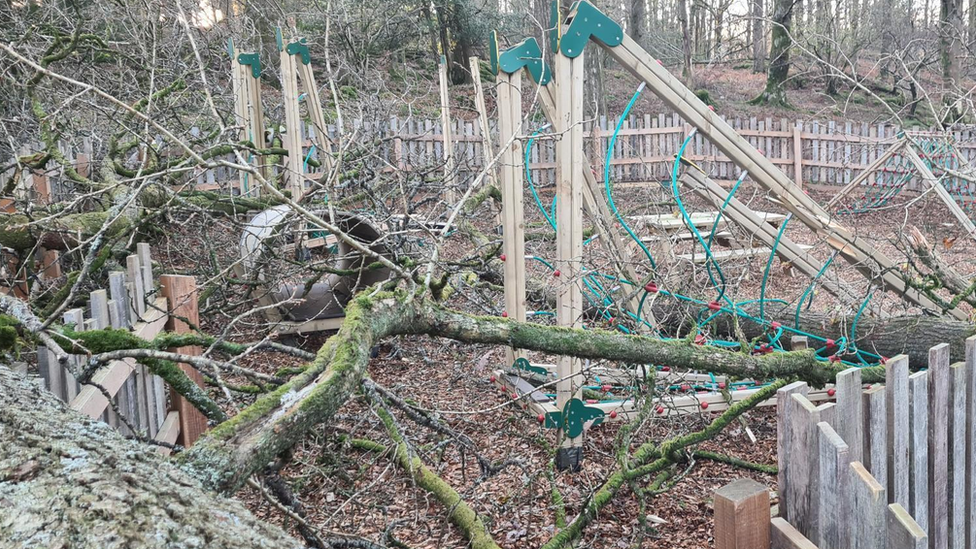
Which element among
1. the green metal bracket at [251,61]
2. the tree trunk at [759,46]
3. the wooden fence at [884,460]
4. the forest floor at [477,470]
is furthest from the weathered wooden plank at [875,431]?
the tree trunk at [759,46]

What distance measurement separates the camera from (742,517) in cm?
202

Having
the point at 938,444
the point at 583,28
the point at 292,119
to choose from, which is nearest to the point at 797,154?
the point at 292,119

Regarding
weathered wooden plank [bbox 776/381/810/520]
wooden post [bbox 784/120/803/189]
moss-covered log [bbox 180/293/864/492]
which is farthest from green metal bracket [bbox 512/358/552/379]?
wooden post [bbox 784/120/803/189]

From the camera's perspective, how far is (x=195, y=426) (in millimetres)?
4047

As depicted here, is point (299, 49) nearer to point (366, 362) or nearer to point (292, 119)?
point (292, 119)

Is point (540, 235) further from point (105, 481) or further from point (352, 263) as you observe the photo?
point (105, 481)

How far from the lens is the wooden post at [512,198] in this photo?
4230mm

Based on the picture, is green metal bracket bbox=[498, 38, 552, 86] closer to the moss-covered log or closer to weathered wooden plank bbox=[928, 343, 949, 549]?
the moss-covered log

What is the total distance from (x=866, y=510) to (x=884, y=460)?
1.27ft

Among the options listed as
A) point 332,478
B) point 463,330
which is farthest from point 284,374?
point 332,478

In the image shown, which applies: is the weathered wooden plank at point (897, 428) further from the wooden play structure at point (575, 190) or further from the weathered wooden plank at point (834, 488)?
the wooden play structure at point (575, 190)

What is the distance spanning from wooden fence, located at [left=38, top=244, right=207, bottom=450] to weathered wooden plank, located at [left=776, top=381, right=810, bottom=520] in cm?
187

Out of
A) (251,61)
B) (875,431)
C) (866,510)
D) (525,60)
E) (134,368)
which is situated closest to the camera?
(866,510)

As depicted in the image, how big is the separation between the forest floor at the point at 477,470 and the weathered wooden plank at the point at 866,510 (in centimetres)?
120
